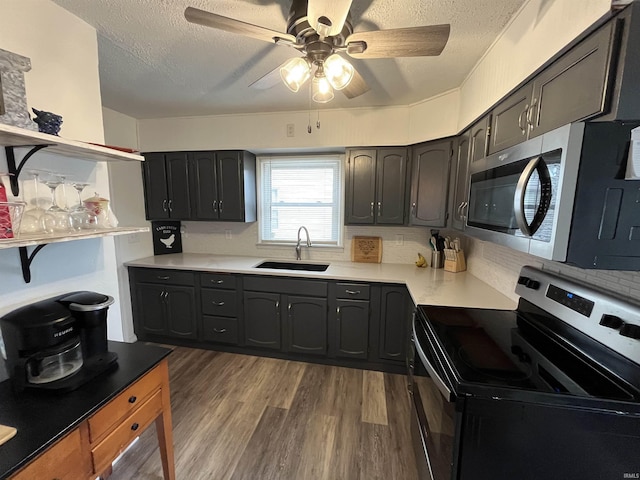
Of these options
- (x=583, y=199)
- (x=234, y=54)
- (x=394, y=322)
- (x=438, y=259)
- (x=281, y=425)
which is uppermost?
(x=234, y=54)

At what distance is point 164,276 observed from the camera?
9.37 feet

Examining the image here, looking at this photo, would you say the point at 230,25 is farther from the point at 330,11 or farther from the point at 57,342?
the point at 57,342

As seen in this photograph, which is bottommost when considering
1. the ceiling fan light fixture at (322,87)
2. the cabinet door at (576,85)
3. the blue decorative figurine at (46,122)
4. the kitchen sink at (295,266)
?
the kitchen sink at (295,266)

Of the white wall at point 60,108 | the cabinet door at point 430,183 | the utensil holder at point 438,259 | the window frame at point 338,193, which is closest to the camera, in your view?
the white wall at point 60,108

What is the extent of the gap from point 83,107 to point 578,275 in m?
2.54

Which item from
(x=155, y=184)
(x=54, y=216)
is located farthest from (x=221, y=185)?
(x=54, y=216)

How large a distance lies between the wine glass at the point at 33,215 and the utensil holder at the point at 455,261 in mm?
2796

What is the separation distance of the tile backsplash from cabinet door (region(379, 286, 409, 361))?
26.3 inches

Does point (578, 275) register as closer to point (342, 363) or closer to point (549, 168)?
point (549, 168)

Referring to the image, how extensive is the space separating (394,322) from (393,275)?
41 centimetres

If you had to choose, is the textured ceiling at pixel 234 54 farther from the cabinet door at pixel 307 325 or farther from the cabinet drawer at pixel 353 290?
the cabinet door at pixel 307 325

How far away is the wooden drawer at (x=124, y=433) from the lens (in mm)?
1046

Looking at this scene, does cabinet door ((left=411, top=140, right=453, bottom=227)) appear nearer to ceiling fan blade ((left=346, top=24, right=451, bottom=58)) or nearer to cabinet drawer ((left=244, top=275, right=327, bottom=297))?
cabinet drawer ((left=244, top=275, right=327, bottom=297))

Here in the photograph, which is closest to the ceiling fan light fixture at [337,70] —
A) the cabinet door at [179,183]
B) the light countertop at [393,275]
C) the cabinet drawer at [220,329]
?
the light countertop at [393,275]
